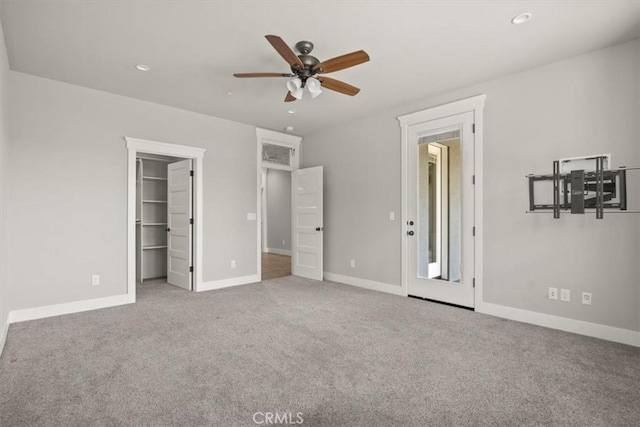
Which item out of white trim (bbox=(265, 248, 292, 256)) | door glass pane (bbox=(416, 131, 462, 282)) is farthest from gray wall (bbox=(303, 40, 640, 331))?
white trim (bbox=(265, 248, 292, 256))

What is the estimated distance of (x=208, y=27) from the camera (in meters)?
2.80

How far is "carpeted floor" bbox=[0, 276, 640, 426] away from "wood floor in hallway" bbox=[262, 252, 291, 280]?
2.55 m

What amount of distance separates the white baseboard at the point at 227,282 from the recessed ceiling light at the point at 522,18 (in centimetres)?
496

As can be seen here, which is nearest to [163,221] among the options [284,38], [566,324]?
[284,38]

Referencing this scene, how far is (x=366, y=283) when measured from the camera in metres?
5.32

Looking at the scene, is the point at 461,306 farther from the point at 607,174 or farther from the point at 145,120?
the point at 145,120

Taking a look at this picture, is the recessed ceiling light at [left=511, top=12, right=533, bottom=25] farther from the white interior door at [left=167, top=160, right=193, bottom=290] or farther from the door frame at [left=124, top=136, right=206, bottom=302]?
the white interior door at [left=167, top=160, right=193, bottom=290]

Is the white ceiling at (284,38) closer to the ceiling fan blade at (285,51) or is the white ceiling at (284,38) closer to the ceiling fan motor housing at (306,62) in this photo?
the ceiling fan motor housing at (306,62)

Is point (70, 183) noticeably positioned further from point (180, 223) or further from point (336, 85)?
point (336, 85)

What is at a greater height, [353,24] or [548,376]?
[353,24]

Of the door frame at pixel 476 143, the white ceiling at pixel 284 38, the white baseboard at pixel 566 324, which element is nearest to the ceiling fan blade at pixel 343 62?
the white ceiling at pixel 284 38

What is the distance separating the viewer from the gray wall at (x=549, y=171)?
10.0ft

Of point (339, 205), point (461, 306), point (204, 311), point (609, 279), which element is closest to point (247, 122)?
point (339, 205)

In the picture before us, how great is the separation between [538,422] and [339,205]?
13.8 feet
